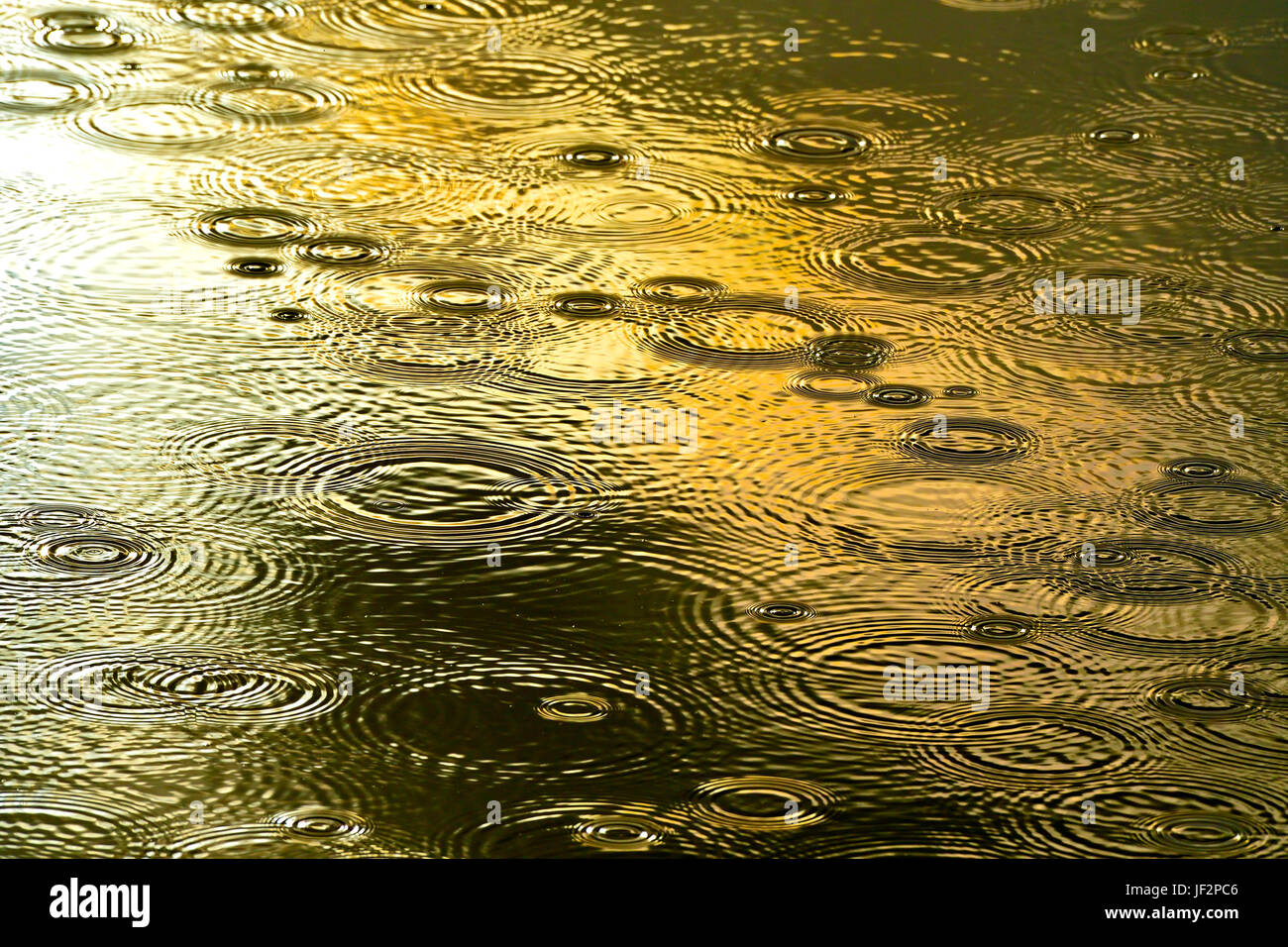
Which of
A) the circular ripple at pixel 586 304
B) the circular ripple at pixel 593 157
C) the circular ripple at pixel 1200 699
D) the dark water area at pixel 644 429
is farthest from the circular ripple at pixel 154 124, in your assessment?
the circular ripple at pixel 1200 699

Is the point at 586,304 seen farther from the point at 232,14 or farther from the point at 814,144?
the point at 232,14

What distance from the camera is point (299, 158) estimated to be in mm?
2441

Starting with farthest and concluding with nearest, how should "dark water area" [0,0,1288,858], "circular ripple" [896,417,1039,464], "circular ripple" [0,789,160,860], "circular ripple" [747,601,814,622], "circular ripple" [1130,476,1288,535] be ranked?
1. "circular ripple" [896,417,1039,464]
2. "circular ripple" [1130,476,1288,535]
3. "circular ripple" [747,601,814,622]
4. "dark water area" [0,0,1288,858]
5. "circular ripple" [0,789,160,860]

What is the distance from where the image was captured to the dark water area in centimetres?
157

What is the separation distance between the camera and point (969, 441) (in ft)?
6.50

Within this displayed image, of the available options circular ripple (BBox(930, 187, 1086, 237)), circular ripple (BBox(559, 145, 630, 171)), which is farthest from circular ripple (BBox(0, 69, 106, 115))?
circular ripple (BBox(930, 187, 1086, 237))

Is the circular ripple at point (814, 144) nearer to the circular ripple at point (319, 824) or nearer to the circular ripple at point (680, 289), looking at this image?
the circular ripple at point (680, 289)

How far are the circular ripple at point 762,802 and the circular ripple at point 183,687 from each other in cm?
34

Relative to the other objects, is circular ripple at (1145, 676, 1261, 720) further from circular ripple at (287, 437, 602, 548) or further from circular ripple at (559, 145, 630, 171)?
circular ripple at (559, 145, 630, 171)

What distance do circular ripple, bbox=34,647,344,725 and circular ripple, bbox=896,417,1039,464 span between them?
69 cm

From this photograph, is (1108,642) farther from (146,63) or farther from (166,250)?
(146,63)

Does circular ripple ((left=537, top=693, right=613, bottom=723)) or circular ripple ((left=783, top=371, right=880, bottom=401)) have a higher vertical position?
circular ripple ((left=783, top=371, right=880, bottom=401))

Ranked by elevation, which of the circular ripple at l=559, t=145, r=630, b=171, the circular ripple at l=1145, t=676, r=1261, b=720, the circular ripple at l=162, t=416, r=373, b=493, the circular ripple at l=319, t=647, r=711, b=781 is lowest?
the circular ripple at l=319, t=647, r=711, b=781
